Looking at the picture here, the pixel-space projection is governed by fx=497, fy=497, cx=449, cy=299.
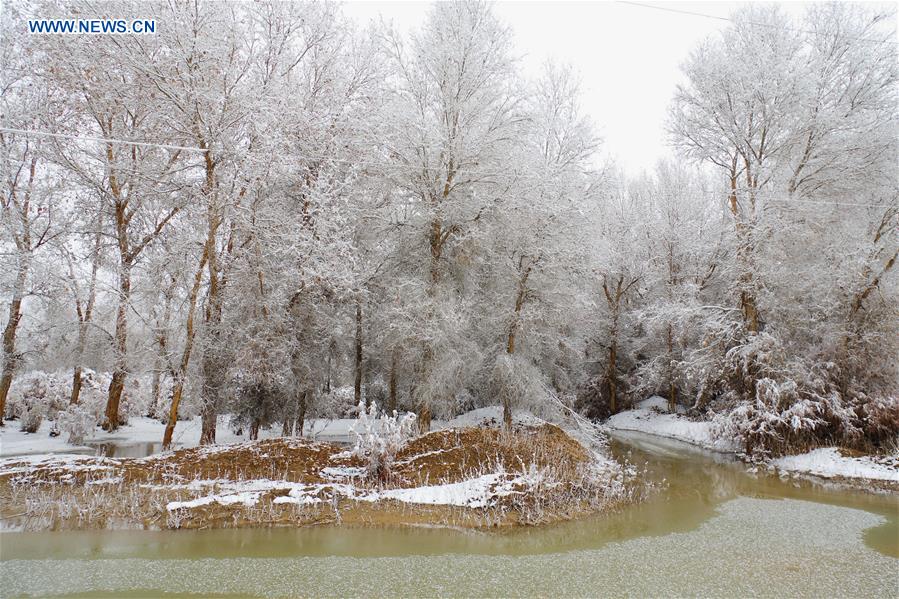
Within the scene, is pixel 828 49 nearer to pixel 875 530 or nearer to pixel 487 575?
pixel 875 530

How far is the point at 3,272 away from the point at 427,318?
919 centimetres

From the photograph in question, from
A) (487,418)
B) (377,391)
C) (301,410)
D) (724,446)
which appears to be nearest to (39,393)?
(301,410)

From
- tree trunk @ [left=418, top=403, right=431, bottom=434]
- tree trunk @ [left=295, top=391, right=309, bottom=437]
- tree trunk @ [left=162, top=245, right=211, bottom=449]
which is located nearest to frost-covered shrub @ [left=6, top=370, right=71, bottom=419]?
tree trunk @ [left=295, top=391, right=309, bottom=437]

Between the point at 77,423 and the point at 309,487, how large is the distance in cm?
930

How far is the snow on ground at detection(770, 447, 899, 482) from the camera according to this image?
10.8m

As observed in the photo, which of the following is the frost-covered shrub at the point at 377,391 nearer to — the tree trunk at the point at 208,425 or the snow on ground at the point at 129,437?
the snow on ground at the point at 129,437

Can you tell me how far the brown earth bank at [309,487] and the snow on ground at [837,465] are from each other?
488 centimetres

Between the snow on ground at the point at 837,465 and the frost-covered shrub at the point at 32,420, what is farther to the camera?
the frost-covered shrub at the point at 32,420

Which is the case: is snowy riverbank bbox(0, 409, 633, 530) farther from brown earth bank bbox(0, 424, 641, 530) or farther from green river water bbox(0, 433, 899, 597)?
green river water bbox(0, 433, 899, 597)

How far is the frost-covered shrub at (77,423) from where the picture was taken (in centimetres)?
1330

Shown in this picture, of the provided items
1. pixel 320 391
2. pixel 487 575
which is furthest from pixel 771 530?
pixel 320 391

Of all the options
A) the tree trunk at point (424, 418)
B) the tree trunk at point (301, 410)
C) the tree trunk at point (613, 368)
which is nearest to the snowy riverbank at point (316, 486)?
the tree trunk at point (424, 418)

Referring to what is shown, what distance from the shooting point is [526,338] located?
46.6 feet

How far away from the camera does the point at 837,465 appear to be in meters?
11.5
